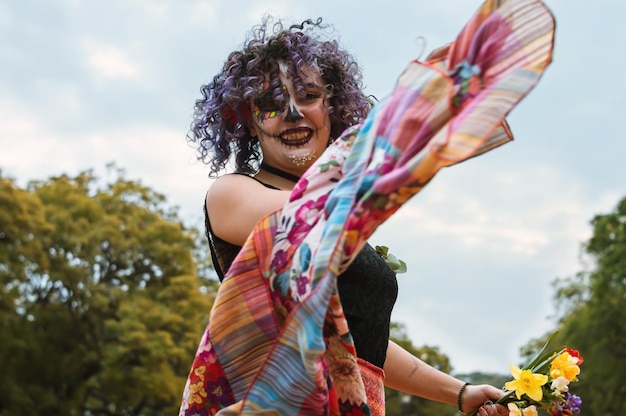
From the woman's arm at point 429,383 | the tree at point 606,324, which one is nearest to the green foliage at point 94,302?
the tree at point 606,324

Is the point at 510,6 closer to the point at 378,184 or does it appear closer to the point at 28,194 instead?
the point at 378,184

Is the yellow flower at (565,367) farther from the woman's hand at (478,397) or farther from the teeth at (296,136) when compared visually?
the teeth at (296,136)

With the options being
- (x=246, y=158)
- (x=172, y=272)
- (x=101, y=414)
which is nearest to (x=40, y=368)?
(x=101, y=414)

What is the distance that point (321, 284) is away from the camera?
5.42 ft

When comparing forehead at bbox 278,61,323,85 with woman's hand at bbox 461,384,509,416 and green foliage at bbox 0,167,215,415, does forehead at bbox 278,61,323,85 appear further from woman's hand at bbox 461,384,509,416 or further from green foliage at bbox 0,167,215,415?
green foliage at bbox 0,167,215,415

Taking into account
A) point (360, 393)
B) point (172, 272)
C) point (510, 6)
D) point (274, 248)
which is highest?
point (172, 272)

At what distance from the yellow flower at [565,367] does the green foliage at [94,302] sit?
20.0m

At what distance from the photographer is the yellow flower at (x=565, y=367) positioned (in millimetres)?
2494

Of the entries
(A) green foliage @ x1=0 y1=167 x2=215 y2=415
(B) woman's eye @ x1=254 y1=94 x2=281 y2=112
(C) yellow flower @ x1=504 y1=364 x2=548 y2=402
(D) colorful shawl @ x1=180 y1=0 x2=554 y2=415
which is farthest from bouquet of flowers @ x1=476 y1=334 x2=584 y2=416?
(A) green foliage @ x1=0 y1=167 x2=215 y2=415

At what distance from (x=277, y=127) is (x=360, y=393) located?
30.1 inches

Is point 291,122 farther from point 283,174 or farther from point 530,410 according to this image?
point 530,410

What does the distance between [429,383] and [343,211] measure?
1108mm

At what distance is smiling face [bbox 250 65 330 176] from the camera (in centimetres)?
227

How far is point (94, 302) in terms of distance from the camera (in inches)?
925
